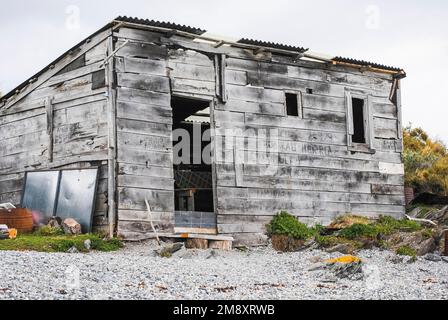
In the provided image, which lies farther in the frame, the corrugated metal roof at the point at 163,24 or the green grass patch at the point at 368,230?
the green grass patch at the point at 368,230

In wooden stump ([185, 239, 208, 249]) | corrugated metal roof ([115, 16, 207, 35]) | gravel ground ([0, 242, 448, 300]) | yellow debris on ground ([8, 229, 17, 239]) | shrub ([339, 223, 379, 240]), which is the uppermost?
corrugated metal roof ([115, 16, 207, 35])

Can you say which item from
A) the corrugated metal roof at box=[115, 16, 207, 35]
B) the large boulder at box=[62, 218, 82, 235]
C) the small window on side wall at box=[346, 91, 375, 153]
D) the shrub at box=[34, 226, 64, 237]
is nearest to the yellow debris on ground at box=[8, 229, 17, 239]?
the shrub at box=[34, 226, 64, 237]

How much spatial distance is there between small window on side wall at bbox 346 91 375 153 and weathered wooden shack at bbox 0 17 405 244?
0.03 meters

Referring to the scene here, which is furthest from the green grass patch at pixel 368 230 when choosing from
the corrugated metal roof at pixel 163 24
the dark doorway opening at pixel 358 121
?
the corrugated metal roof at pixel 163 24

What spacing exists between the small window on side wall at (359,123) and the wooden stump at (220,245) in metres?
5.03

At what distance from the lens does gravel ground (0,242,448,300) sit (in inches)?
329

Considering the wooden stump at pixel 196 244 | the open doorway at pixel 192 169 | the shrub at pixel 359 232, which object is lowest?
the wooden stump at pixel 196 244

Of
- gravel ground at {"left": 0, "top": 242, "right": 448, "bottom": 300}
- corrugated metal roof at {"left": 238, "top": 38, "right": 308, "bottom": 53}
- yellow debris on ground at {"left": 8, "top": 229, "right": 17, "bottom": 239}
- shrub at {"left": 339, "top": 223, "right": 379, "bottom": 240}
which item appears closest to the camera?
gravel ground at {"left": 0, "top": 242, "right": 448, "bottom": 300}

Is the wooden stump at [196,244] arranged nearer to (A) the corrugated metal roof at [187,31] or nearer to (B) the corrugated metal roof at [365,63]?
(A) the corrugated metal roof at [187,31]

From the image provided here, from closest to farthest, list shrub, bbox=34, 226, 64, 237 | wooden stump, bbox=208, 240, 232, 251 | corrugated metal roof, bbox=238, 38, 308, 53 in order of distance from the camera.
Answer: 1. shrub, bbox=34, 226, 64, 237
2. wooden stump, bbox=208, 240, 232, 251
3. corrugated metal roof, bbox=238, 38, 308, 53

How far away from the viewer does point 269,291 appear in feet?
30.1

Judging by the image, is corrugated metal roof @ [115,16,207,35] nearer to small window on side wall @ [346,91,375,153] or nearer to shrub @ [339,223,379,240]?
small window on side wall @ [346,91,375,153]

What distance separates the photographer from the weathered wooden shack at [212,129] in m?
15.0

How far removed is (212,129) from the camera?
53.7ft
